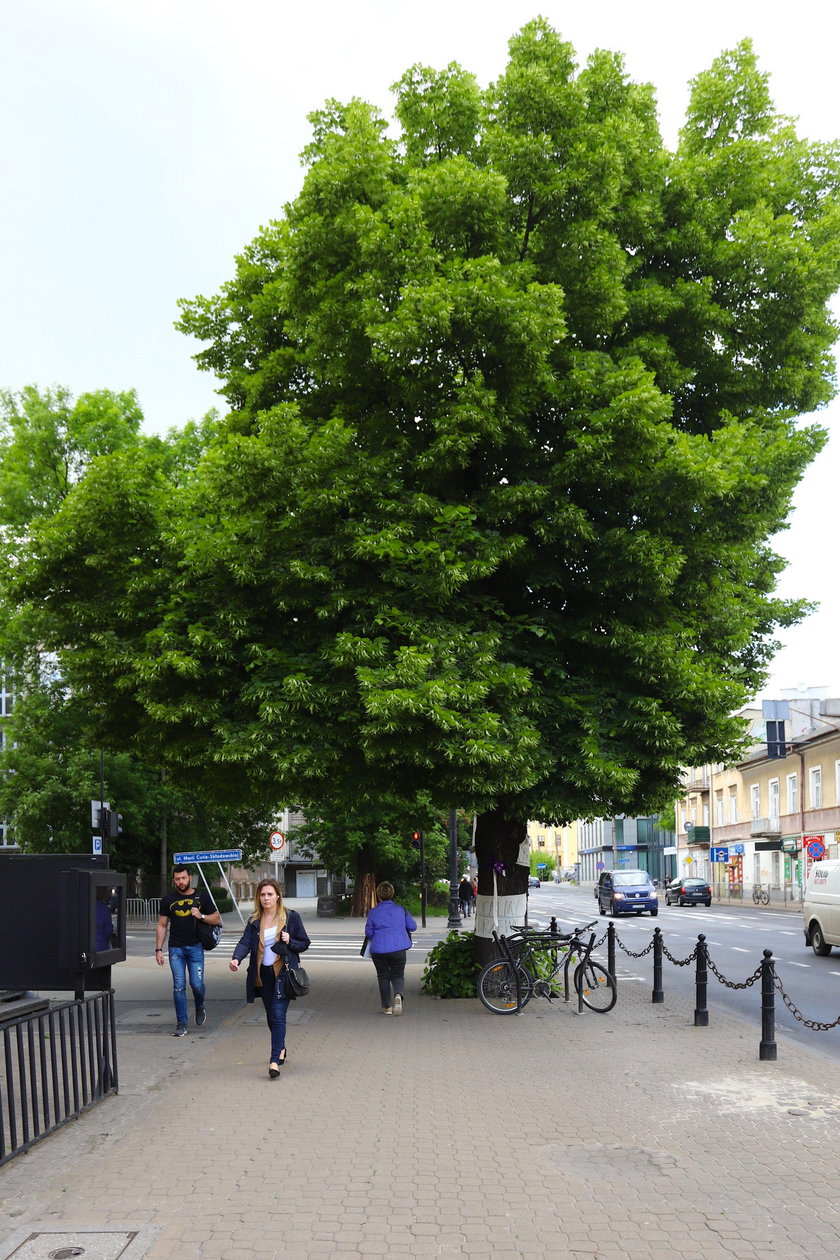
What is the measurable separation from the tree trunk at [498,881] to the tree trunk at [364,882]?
22844 millimetres

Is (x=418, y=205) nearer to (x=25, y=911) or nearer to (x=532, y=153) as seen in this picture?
(x=532, y=153)

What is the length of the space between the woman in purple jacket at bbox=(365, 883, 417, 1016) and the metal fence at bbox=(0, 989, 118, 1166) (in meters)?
5.35

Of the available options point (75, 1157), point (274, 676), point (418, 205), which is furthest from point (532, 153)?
point (75, 1157)

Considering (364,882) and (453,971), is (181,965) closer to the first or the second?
(453,971)

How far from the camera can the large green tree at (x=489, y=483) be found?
13273 mm

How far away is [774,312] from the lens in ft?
52.1

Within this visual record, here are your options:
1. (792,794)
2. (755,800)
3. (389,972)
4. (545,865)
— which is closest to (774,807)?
(792,794)

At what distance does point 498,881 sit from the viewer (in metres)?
16.0

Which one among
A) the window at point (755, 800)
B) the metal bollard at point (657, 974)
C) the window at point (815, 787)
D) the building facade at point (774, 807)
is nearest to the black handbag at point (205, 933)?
the metal bollard at point (657, 974)

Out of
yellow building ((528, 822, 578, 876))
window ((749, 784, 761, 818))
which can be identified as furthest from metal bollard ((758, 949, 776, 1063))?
yellow building ((528, 822, 578, 876))

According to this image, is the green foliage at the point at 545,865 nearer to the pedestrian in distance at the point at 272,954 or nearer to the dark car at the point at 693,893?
the dark car at the point at 693,893

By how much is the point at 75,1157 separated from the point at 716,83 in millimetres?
16531

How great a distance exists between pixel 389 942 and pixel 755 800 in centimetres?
5594

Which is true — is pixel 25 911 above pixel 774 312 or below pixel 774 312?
below
